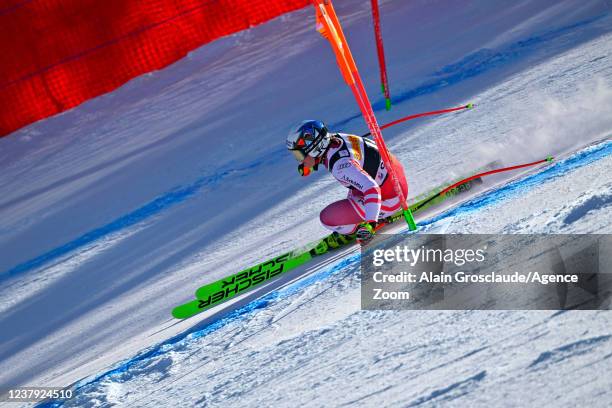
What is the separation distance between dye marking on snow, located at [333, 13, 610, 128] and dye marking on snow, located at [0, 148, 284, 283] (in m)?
1.34

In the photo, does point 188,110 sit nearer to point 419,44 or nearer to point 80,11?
point 80,11

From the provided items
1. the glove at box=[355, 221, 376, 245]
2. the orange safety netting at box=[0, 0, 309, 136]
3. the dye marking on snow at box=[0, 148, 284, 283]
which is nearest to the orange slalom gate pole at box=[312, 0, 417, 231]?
the glove at box=[355, 221, 376, 245]

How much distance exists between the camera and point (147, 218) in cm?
747

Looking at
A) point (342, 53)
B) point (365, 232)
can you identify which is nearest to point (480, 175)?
point (365, 232)

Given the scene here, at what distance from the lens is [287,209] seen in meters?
6.75

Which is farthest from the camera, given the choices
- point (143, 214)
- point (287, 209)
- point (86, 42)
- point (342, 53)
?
point (86, 42)

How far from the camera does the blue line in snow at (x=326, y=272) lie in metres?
5.00

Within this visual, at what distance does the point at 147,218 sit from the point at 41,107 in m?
3.39

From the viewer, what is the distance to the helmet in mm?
5258

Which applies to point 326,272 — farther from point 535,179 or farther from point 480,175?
point 535,179

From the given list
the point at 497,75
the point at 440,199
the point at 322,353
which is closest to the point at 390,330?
the point at 322,353

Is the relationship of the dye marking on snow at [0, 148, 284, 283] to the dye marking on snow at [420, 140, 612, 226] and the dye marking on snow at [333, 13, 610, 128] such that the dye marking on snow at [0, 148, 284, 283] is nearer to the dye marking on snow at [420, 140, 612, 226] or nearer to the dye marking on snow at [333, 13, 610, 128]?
the dye marking on snow at [333, 13, 610, 128]

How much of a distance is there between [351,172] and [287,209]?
5.45 ft

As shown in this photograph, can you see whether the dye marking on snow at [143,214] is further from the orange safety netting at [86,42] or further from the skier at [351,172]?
the orange safety netting at [86,42]
